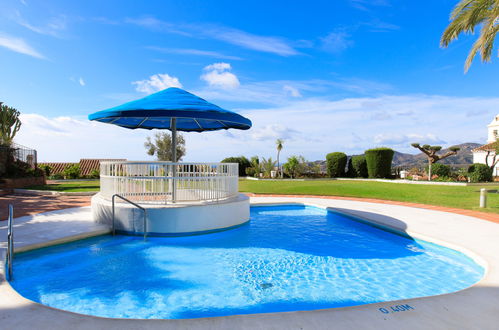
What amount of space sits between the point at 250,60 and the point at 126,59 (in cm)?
677

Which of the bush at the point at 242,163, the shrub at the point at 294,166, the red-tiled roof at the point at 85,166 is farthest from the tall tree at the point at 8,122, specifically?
the shrub at the point at 294,166

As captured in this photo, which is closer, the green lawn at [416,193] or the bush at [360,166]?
the green lawn at [416,193]

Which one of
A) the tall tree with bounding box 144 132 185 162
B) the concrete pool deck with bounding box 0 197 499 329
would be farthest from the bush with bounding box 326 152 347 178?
the concrete pool deck with bounding box 0 197 499 329

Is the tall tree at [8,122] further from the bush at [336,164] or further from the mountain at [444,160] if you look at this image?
the mountain at [444,160]

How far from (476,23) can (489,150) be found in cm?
1970

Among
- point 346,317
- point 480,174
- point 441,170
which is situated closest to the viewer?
point 346,317

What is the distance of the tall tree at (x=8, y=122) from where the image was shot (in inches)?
884

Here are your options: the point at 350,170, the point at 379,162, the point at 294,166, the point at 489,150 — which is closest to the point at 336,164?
the point at 350,170

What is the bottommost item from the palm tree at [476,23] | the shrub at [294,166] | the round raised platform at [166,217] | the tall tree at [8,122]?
the round raised platform at [166,217]

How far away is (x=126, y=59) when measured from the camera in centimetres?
1362

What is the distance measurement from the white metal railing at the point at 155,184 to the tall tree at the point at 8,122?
20.7m

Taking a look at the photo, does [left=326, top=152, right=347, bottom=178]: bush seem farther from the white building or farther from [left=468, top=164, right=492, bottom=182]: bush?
the white building

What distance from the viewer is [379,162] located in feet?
87.9

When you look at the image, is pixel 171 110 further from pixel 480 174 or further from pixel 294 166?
pixel 480 174
